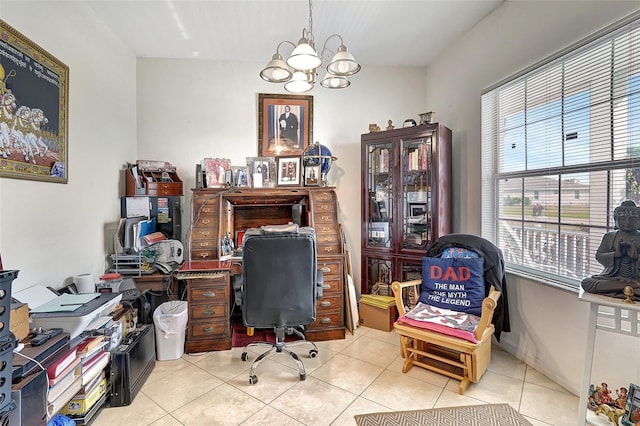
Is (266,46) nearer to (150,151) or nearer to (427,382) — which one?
(150,151)

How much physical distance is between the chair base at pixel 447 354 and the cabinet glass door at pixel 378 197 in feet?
3.80

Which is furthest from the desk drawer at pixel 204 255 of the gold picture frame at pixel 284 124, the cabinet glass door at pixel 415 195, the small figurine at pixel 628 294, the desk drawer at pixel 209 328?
the small figurine at pixel 628 294

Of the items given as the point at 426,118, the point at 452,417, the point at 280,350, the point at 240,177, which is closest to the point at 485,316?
the point at 452,417

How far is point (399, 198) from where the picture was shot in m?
3.18

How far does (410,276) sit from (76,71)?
3.60m

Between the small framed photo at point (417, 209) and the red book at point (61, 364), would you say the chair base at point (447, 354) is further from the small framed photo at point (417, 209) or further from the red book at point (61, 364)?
the red book at point (61, 364)

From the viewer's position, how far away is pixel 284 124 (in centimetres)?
353

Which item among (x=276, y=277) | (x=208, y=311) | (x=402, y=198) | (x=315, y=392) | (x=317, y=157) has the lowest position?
(x=315, y=392)

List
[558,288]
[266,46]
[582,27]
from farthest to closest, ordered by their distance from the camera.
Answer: [266,46]
[558,288]
[582,27]

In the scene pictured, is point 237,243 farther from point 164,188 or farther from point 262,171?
point 164,188

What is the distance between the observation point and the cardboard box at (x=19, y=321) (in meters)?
1.39

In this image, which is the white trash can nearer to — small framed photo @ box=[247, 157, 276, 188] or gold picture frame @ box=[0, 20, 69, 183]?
gold picture frame @ box=[0, 20, 69, 183]

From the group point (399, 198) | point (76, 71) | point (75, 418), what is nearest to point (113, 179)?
point (76, 71)

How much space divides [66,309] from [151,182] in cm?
166
